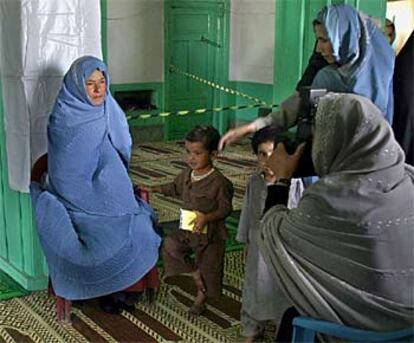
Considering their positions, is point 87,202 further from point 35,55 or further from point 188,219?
point 35,55

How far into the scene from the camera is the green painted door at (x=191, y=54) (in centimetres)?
700

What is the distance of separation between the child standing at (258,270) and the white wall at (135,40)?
4382 mm

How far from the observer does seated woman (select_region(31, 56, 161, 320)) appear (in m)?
2.77

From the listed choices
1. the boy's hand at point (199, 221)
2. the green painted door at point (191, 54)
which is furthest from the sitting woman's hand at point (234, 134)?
the green painted door at point (191, 54)

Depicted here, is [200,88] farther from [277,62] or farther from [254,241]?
[254,241]

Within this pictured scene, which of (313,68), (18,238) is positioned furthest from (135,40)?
(313,68)

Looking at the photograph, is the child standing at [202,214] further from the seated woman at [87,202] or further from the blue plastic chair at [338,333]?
the blue plastic chair at [338,333]

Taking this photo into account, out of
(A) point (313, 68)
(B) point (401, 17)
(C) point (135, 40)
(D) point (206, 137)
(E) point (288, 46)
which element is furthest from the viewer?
(C) point (135, 40)

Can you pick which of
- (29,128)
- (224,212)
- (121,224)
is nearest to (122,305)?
(121,224)

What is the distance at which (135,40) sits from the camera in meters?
6.80

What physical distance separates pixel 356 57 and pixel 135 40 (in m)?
4.52

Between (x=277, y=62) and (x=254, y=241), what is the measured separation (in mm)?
1338

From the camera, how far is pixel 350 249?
165cm

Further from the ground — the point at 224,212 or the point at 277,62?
the point at 277,62
